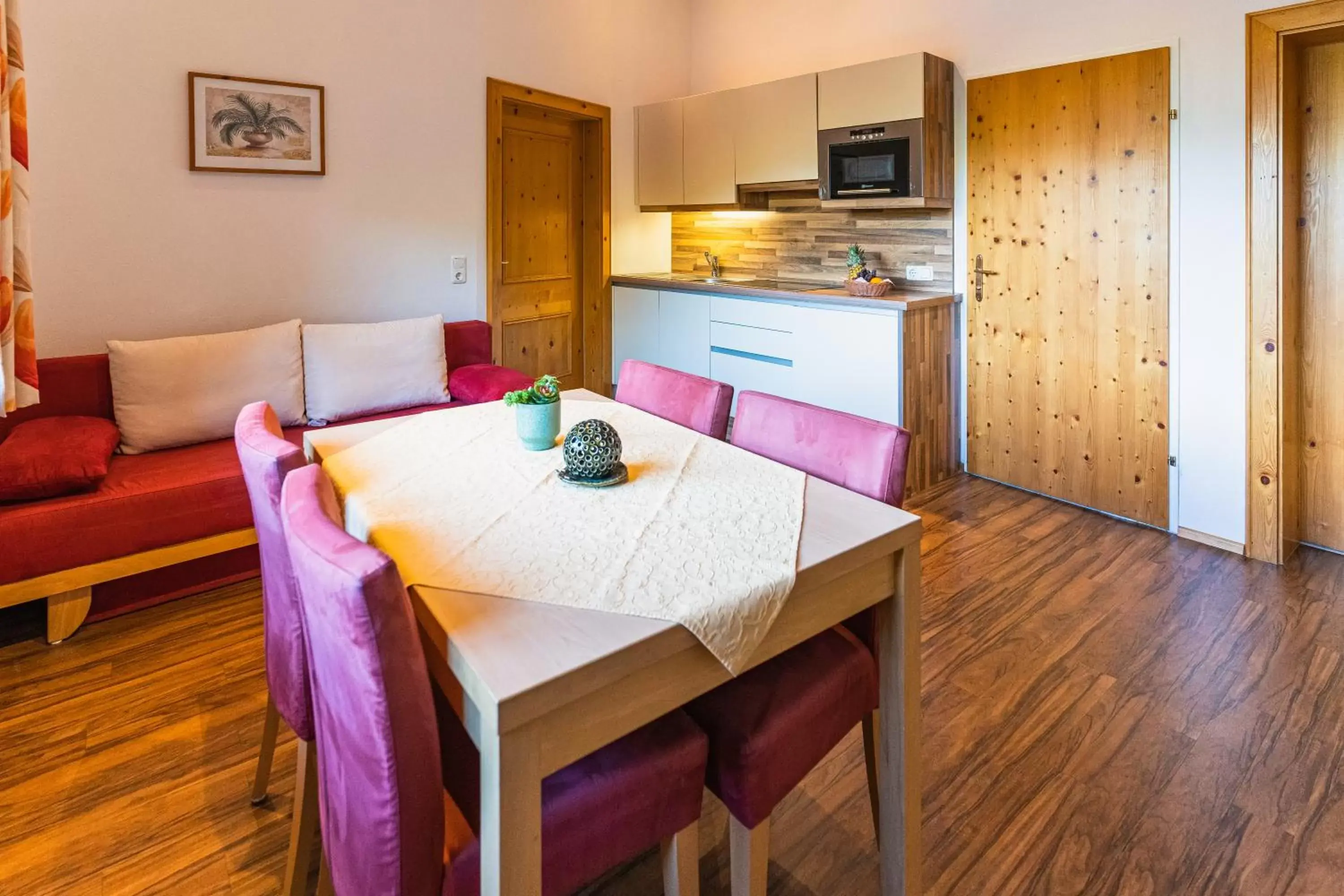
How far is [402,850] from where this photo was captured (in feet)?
3.32

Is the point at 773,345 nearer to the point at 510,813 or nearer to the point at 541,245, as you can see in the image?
the point at 541,245

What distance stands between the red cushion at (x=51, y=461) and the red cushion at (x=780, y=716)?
222cm

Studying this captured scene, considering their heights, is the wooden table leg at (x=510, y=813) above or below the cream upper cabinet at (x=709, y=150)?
below

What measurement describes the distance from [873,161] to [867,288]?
62 cm

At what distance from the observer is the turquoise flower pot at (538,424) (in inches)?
75.4

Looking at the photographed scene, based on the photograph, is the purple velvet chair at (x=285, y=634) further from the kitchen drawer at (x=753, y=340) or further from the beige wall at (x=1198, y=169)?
the beige wall at (x=1198, y=169)

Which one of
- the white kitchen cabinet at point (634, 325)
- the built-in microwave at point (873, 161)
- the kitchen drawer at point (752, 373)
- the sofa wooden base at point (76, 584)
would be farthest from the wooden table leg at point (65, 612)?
the built-in microwave at point (873, 161)

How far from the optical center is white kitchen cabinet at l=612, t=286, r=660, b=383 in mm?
5098

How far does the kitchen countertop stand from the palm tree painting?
215 cm

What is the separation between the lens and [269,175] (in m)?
3.60

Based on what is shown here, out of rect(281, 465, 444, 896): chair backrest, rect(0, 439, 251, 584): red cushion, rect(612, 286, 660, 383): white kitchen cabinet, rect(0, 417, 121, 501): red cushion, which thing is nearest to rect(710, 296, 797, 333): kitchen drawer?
rect(612, 286, 660, 383): white kitchen cabinet

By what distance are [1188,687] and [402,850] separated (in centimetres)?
222

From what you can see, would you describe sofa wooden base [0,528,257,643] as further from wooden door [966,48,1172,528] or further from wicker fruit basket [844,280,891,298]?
wooden door [966,48,1172,528]

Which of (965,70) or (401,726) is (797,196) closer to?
(965,70)
